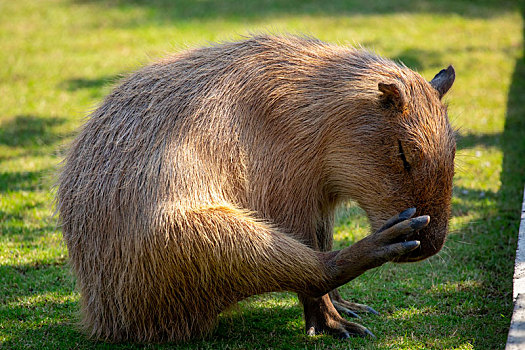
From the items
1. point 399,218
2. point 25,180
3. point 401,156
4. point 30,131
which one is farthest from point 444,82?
point 30,131

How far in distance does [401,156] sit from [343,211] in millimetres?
904

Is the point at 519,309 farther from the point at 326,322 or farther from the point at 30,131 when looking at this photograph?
the point at 30,131

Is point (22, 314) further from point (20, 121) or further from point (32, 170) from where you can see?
point (20, 121)

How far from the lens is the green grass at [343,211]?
404 cm

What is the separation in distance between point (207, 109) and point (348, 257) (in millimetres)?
1177

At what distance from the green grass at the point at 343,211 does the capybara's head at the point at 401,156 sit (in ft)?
2.37

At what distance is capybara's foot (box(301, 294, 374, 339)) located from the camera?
387 centimetres

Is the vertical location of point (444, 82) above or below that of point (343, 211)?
above

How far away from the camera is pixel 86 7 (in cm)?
1363

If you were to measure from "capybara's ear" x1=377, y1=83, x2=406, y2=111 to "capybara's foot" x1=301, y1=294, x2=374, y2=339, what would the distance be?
1256 millimetres

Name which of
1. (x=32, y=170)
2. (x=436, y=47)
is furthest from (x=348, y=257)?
(x=436, y=47)

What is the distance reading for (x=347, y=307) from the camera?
14.1 feet

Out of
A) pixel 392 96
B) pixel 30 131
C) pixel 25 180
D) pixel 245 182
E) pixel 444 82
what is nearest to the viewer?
pixel 392 96

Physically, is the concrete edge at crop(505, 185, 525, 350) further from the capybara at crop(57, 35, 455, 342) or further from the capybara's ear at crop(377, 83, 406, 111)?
the capybara's ear at crop(377, 83, 406, 111)
